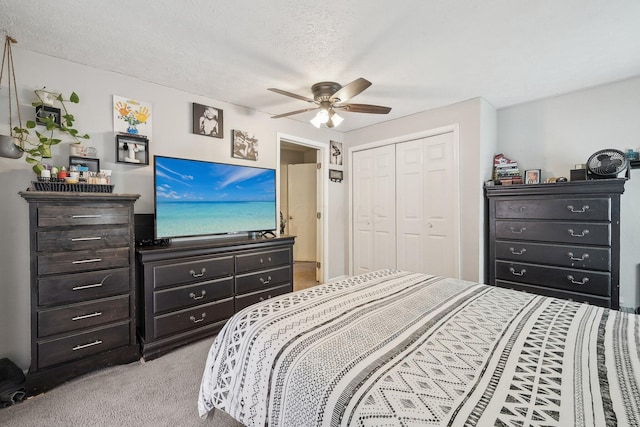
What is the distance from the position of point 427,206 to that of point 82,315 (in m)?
3.55

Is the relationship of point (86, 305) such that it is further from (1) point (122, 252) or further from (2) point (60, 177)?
(2) point (60, 177)

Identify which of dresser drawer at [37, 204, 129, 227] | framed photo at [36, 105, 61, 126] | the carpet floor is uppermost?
framed photo at [36, 105, 61, 126]

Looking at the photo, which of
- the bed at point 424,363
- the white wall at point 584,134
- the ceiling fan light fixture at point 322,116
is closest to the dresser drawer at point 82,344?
the bed at point 424,363

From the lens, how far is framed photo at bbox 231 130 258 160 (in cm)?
319

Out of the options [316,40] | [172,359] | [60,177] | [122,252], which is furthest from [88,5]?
[172,359]

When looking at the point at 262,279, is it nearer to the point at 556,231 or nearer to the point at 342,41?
the point at 342,41

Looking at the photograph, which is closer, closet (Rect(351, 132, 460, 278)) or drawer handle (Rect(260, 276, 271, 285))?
drawer handle (Rect(260, 276, 271, 285))

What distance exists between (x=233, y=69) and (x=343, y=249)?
9.98 ft

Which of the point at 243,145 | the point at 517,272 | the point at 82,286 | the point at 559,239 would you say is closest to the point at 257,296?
the point at 82,286

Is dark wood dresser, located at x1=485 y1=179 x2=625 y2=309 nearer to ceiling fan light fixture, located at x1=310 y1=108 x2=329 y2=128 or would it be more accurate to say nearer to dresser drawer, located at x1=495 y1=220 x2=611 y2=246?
dresser drawer, located at x1=495 y1=220 x2=611 y2=246

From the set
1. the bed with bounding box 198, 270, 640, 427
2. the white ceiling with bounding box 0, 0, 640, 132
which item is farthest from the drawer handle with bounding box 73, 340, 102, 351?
the white ceiling with bounding box 0, 0, 640, 132

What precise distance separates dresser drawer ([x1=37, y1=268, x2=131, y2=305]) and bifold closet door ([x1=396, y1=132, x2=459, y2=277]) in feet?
10.3

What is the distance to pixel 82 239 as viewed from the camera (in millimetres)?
1917

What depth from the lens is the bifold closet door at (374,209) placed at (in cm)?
391
